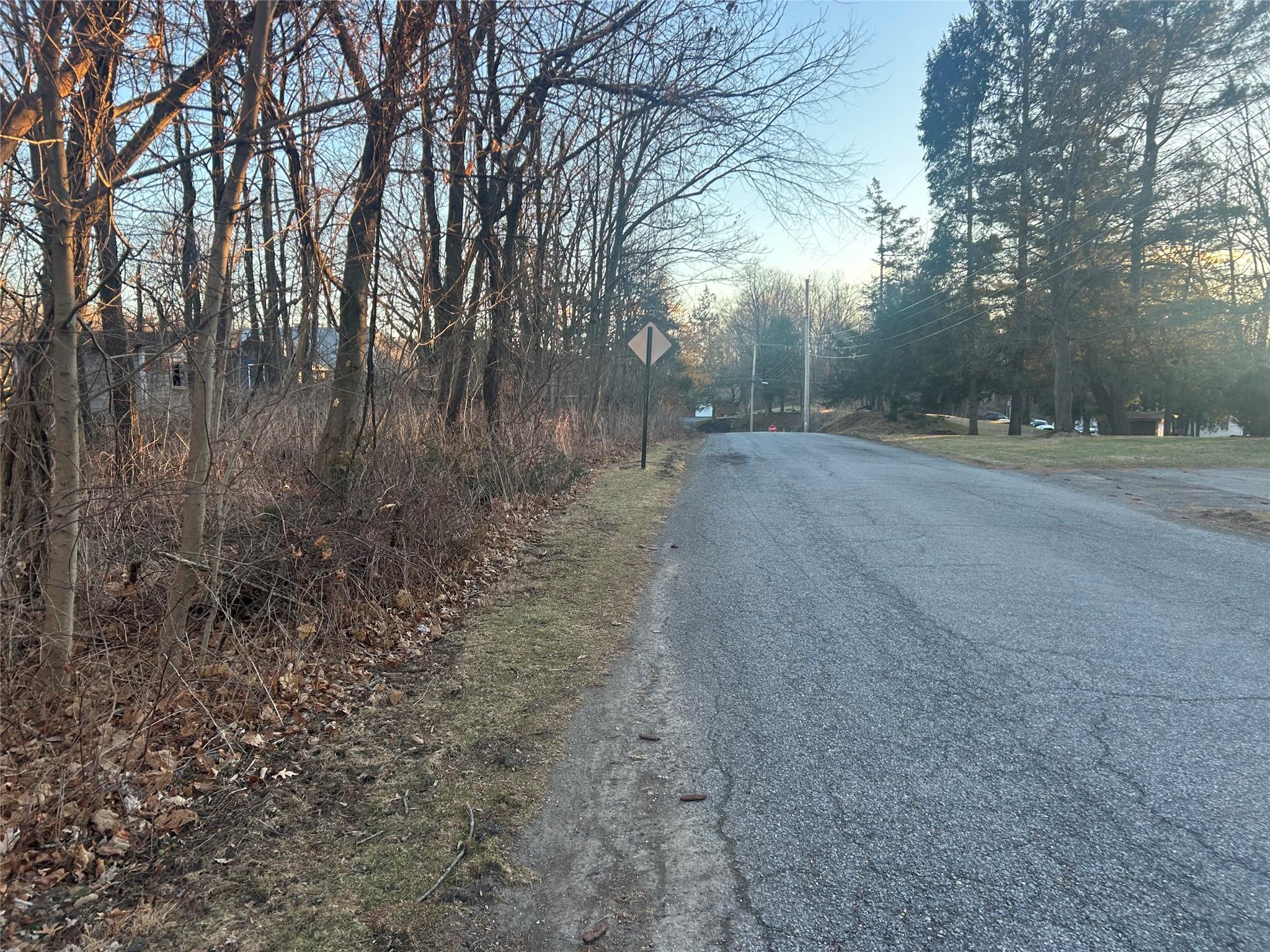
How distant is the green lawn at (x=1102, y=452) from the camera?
16219 mm

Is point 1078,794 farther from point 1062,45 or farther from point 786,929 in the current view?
point 1062,45

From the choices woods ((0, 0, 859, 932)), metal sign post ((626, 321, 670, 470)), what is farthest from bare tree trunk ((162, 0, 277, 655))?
metal sign post ((626, 321, 670, 470))

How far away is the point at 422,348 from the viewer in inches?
333

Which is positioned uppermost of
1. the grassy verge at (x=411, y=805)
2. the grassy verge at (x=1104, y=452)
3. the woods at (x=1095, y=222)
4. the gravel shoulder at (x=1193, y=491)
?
the woods at (x=1095, y=222)

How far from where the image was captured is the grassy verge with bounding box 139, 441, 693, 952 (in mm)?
Result: 2312

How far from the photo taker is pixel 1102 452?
18594 millimetres

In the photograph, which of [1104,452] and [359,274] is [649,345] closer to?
[359,274]

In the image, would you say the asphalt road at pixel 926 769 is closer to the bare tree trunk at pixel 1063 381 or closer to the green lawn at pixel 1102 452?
the green lawn at pixel 1102 452

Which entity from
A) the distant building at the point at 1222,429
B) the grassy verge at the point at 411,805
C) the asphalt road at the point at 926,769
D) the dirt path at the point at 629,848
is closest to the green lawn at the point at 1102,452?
the asphalt road at the point at 926,769

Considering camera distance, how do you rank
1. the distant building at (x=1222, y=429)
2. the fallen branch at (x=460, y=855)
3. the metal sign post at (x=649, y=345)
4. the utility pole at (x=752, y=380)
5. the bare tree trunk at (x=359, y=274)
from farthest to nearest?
the utility pole at (x=752, y=380), the distant building at (x=1222, y=429), the metal sign post at (x=649, y=345), the bare tree trunk at (x=359, y=274), the fallen branch at (x=460, y=855)

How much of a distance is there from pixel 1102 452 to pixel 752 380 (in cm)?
4249

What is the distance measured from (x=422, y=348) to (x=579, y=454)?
772 cm

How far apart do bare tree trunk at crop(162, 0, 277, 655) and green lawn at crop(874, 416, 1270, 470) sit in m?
15.8

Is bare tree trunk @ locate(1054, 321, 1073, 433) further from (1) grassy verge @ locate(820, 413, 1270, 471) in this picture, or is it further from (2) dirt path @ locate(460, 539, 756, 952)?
(2) dirt path @ locate(460, 539, 756, 952)
